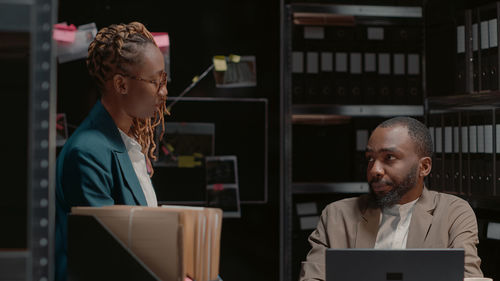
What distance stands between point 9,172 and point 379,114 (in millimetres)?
2854

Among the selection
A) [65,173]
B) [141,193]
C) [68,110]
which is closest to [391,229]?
[141,193]

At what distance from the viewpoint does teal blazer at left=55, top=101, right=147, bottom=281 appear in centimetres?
126

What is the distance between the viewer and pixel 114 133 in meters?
1.40

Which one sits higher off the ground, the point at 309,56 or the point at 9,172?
the point at 309,56

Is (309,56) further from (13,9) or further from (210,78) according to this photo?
(13,9)


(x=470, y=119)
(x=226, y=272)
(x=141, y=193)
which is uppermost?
(x=470, y=119)

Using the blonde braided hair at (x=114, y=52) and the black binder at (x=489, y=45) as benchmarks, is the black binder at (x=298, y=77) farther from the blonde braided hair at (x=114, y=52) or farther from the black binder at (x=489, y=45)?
the blonde braided hair at (x=114, y=52)

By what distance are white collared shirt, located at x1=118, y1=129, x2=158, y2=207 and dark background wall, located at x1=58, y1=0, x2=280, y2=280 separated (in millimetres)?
2302

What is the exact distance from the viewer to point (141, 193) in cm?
138

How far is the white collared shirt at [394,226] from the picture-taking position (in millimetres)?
2162

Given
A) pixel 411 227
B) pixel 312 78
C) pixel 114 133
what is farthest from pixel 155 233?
pixel 312 78

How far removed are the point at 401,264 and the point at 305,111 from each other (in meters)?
2.09

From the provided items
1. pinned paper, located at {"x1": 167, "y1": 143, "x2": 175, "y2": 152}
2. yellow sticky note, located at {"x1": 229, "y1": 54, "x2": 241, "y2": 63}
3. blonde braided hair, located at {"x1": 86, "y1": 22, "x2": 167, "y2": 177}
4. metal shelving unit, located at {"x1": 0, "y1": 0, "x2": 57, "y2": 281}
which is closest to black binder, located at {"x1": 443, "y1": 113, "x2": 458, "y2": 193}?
yellow sticky note, located at {"x1": 229, "y1": 54, "x2": 241, "y2": 63}

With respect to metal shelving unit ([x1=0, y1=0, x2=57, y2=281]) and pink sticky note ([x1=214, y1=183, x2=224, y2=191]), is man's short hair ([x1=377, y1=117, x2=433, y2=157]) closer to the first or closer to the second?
metal shelving unit ([x1=0, y1=0, x2=57, y2=281])
